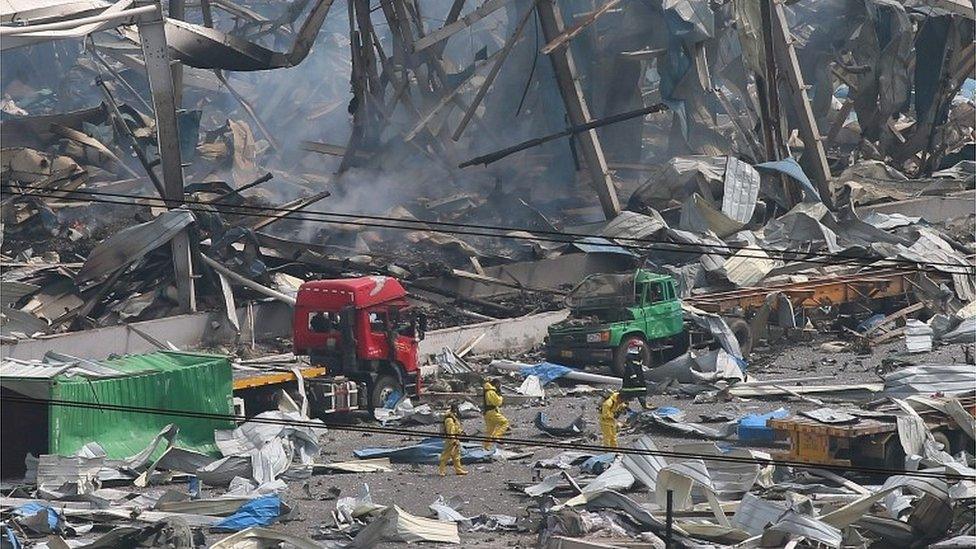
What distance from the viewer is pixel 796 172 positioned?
31.3m

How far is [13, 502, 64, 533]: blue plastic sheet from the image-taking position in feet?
49.8

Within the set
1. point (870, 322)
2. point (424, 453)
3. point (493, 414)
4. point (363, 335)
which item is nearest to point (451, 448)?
point (493, 414)

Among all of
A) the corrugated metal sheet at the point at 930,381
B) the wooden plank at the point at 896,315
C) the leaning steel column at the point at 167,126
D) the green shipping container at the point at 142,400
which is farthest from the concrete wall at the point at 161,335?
the corrugated metal sheet at the point at 930,381

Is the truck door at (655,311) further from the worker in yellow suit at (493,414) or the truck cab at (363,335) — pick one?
the worker in yellow suit at (493,414)

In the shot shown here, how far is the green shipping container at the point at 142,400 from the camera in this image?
17.8 m

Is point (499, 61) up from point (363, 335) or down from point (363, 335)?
up

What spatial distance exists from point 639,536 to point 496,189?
20975 mm

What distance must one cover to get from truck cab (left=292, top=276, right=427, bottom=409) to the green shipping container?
2.63m

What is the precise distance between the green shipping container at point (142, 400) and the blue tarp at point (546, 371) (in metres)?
5.90

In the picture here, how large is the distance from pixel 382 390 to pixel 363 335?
0.83 m

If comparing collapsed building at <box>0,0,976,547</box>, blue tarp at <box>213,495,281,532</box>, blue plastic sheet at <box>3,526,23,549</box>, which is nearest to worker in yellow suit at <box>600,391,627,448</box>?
blue tarp at <box>213,495,281,532</box>

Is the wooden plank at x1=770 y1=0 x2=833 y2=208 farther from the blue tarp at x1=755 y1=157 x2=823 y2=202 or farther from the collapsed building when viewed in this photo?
the blue tarp at x1=755 y1=157 x2=823 y2=202

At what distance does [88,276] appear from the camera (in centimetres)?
2594

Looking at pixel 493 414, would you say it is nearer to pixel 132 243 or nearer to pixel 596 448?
pixel 596 448
